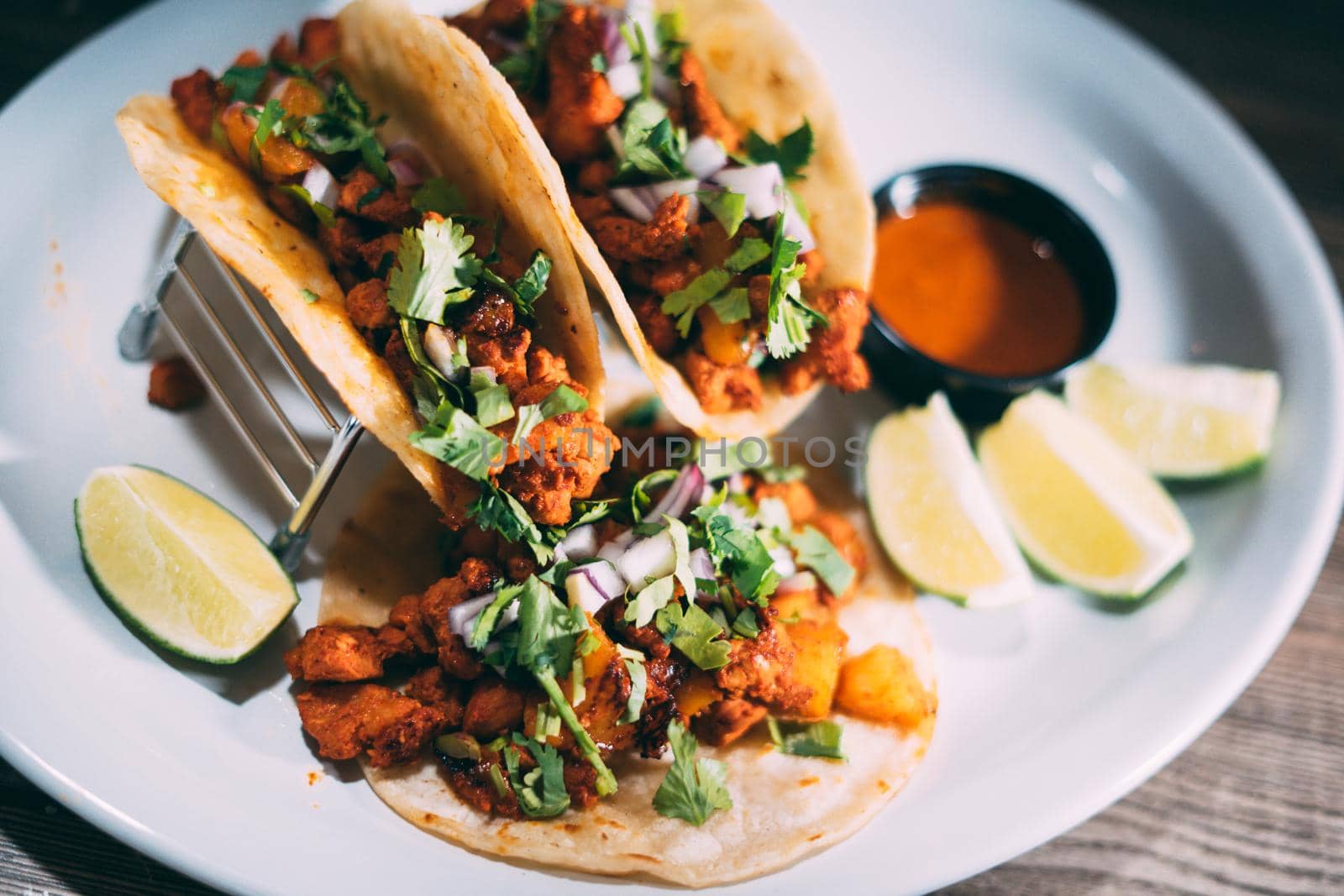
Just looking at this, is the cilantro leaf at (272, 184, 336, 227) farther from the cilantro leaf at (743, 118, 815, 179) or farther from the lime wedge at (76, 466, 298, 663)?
the cilantro leaf at (743, 118, 815, 179)

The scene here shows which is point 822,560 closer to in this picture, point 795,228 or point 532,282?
point 795,228

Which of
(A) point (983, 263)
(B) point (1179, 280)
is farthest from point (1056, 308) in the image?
(B) point (1179, 280)

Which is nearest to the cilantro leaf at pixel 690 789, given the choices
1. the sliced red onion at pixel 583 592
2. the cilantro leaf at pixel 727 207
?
the sliced red onion at pixel 583 592

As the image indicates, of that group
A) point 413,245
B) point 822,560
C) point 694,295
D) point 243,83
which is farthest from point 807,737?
point 243,83

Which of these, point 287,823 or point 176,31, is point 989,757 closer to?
point 287,823

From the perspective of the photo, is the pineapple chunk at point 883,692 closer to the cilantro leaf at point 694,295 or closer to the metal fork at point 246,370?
the cilantro leaf at point 694,295

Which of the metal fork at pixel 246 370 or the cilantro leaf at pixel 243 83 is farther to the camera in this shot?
the cilantro leaf at pixel 243 83
